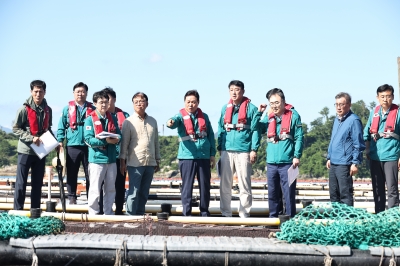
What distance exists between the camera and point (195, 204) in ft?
34.2

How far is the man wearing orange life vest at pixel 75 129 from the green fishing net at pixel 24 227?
3.52 m

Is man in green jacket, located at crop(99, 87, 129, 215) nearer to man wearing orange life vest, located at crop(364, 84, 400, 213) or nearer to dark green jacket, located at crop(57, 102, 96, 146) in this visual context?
dark green jacket, located at crop(57, 102, 96, 146)

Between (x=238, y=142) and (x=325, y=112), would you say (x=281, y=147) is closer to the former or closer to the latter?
(x=238, y=142)

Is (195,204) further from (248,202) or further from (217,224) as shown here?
(217,224)

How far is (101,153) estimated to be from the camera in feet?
30.1

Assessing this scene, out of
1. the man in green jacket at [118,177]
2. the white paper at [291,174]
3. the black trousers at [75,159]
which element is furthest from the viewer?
the black trousers at [75,159]

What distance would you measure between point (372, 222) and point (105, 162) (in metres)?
3.96

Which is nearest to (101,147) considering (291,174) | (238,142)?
(238,142)

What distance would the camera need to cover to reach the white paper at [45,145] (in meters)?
9.09

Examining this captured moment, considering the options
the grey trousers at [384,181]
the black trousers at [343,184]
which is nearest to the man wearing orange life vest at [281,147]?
the black trousers at [343,184]

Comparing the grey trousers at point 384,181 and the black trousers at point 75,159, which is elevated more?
the black trousers at point 75,159

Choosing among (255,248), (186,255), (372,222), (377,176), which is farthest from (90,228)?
(377,176)

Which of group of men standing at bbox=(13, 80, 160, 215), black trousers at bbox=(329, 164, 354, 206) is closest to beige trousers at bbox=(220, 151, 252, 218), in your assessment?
group of men standing at bbox=(13, 80, 160, 215)

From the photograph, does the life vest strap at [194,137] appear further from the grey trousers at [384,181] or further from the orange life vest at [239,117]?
the grey trousers at [384,181]
